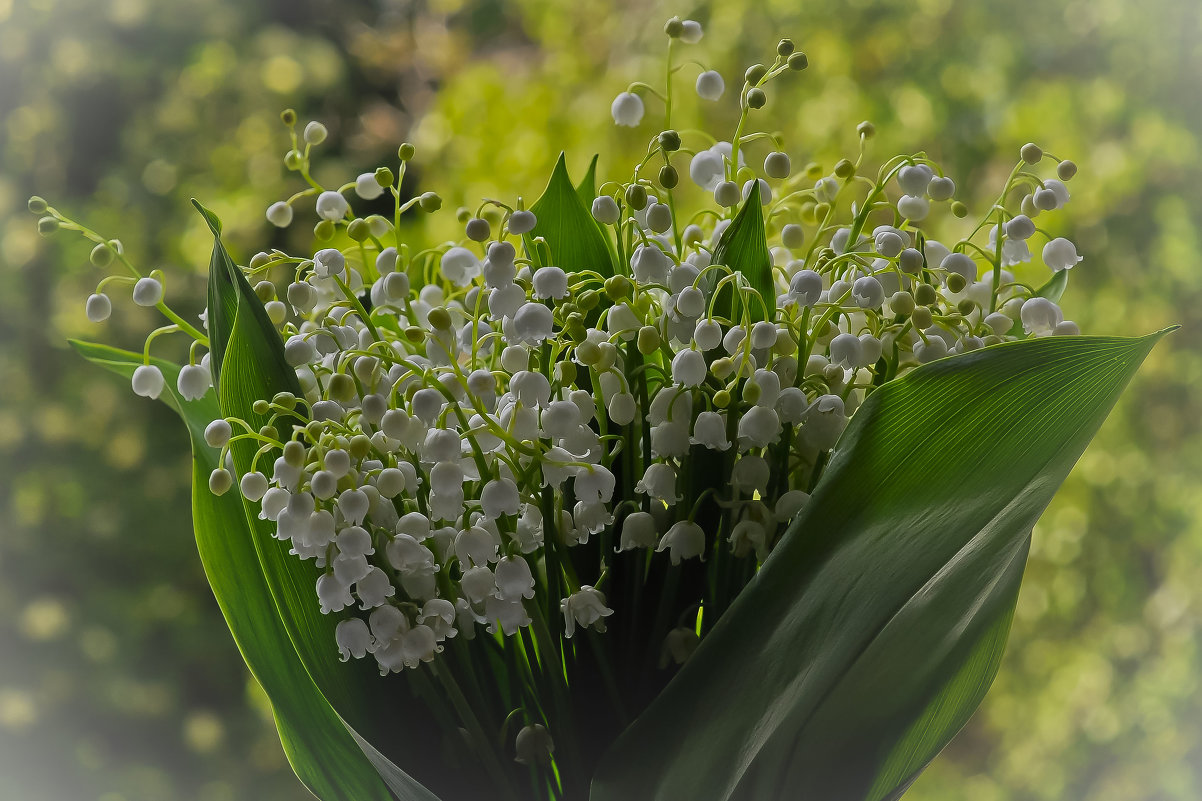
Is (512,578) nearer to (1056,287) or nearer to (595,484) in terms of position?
(595,484)

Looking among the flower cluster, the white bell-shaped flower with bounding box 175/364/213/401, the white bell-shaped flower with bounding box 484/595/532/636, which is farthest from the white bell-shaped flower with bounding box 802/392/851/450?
the white bell-shaped flower with bounding box 175/364/213/401

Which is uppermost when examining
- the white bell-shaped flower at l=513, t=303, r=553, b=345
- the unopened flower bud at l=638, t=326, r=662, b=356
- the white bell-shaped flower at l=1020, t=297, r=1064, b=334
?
the white bell-shaped flower at l=513, t=303, r=553, b=345

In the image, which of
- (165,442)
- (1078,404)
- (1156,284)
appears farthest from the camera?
(165,442)

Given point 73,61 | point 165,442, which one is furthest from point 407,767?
point 73,61

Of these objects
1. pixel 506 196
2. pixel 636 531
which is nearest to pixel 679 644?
pixel 636 531

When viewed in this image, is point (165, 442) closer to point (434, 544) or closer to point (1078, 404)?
point (434, 544)

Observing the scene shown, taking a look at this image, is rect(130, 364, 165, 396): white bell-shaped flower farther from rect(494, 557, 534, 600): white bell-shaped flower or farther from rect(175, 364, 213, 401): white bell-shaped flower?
rect(494, 557, 534, 600): white bell-shaped flower

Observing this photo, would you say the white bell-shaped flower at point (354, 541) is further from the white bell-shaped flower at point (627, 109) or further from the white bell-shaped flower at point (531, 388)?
the white bell-shaped flower at point (627, 109)
